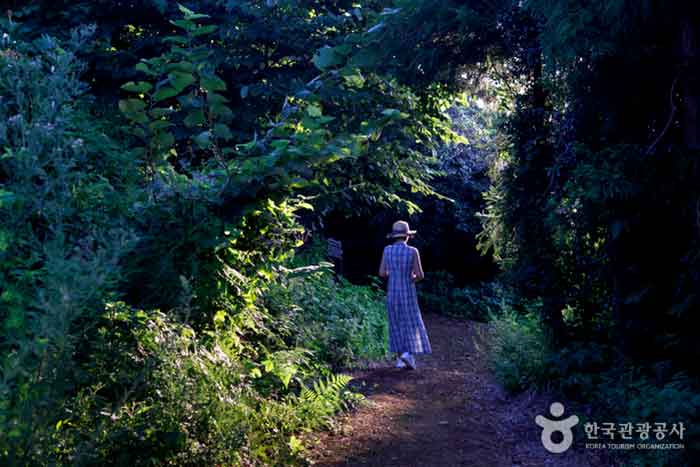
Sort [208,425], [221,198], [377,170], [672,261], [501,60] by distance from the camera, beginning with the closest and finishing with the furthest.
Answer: [208,425] < [221,198] < [672,261] < [501,60] < [377,170]

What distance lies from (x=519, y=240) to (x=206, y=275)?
3.88 m

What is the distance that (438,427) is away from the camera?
612 centimetres

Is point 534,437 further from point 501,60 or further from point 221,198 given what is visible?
point 501,60

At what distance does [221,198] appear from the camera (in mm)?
4672

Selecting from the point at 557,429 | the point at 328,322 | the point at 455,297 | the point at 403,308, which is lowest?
the point at 557,429

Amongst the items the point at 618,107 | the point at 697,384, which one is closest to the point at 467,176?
the point at 618,107

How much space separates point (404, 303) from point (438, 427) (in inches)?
112

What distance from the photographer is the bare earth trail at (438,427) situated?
5164mm

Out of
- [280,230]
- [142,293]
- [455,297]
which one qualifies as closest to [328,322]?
[280,230]

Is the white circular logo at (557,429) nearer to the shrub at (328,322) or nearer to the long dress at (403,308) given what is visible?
the shrub at (328,322)

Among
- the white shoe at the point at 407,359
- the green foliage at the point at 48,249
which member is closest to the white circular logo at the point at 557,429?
the white shoe at the point at 407,359

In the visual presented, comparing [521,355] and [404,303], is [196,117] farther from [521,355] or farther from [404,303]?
[404,303]

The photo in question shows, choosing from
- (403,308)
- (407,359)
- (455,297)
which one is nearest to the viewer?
(407,359)

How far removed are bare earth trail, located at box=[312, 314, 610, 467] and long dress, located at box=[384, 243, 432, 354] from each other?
13.9 inches
